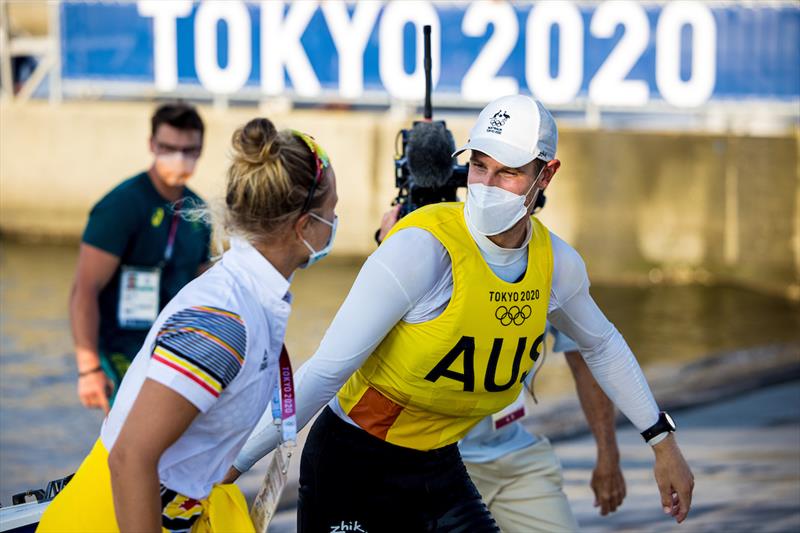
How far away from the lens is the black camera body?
402cm

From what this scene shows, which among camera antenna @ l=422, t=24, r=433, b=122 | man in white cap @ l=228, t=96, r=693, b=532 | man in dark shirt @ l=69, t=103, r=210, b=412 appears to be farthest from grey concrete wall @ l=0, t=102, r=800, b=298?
man in white cap @ l=228, t=96, r=693, b=532

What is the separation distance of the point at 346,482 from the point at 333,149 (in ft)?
30.8

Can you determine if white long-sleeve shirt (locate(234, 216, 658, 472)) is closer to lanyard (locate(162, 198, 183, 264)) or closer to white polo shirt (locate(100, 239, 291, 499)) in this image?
white polo shirt (locate(100, 239, 291, 499))

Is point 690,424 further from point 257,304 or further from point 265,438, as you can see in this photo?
point 257,304

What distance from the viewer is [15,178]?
13.3 metres

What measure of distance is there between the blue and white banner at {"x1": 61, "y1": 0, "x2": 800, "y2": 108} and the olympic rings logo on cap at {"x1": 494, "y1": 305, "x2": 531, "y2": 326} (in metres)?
9.02

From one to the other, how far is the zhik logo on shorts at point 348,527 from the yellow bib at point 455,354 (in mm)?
240

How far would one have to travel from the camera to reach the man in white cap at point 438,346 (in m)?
3.17

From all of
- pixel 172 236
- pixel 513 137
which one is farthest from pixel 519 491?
pixel 172 236

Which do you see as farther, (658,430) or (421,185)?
(421,185)

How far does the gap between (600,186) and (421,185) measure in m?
8.38

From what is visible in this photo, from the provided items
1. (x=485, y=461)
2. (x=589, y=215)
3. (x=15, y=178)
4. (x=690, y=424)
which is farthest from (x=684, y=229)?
(x=485, y=461)

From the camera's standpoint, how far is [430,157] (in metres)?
3.99

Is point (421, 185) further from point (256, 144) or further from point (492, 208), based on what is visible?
point (256, 144)
